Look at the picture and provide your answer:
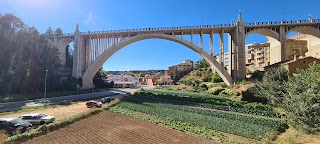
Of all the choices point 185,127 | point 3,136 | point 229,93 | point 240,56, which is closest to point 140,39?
point 240,56

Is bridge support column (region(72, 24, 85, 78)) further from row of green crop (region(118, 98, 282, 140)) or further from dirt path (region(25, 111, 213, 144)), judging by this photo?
dirt path (region(25, 111, 213, 144))

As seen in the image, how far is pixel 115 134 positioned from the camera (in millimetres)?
16156

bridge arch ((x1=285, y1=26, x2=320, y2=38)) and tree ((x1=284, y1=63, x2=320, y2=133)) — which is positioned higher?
bridge arch ((x1=285, y1=26, x2=320, y2=38))

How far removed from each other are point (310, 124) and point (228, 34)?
40.8 metres

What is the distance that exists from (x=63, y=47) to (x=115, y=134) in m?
53.8

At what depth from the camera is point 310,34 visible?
160 ft

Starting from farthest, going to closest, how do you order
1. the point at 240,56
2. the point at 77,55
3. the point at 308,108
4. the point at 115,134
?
the point at 77,55 → the point at 240,56 → the point at 115,134 → the point at 308,108

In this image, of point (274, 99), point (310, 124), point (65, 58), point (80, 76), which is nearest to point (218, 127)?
point (310, 124)

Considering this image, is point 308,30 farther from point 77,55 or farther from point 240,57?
point 77,55

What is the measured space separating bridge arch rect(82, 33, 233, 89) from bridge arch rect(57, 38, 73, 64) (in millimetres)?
10424

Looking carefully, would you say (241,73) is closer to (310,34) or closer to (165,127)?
(310,34)

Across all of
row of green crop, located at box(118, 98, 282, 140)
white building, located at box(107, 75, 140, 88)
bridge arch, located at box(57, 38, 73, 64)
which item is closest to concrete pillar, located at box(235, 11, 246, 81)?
row of green crop, located at box(118, 98, 282, 140)

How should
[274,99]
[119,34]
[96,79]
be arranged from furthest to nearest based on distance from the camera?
[96,79] < [119,34] < [274,99]

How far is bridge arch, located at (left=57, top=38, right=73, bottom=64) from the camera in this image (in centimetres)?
6019
